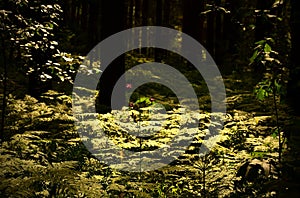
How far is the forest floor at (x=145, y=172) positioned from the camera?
2947 mm

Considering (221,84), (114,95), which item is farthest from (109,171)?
(221,84)

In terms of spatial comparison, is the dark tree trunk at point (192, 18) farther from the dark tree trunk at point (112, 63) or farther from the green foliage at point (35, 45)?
the green foliage at point (35, 45)

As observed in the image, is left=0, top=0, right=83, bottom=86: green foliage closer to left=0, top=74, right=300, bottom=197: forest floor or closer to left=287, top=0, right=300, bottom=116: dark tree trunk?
left=0, top=74, right=300, bottom=197: forest floor

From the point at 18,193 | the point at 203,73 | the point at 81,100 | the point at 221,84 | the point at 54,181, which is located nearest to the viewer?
the point at 18,193

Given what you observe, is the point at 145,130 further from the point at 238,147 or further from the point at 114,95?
the point at 114,95

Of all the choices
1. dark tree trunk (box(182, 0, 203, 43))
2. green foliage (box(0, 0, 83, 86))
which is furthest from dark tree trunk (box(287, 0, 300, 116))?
dark tree trunk (box(182, 0, 203, 43))

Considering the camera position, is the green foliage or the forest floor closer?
the forest floor

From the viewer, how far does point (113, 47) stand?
7984 millimetres

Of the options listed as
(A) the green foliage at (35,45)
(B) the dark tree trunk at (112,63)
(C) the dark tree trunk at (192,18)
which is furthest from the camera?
(C) the dark tree trunk at (192,18)

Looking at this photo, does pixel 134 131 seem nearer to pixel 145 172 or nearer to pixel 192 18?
pixel 145 172

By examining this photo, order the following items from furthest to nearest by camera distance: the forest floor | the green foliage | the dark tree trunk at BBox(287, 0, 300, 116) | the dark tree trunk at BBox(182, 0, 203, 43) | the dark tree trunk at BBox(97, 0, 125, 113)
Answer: the dark tree trunk at BBox(182, 0, 203, 43)
the dark tree trunk at BBox(97, 0, 125, 113)
the green foliage
the dark tree trunk at BBox(287, 0, 300, 116)
the forest floor

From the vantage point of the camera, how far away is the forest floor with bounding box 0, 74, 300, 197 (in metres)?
2.95

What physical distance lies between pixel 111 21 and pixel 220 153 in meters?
4.20

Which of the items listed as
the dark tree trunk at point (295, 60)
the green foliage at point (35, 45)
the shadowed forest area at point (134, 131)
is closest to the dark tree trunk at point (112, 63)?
the shadowed forest area at point (134, 131)
